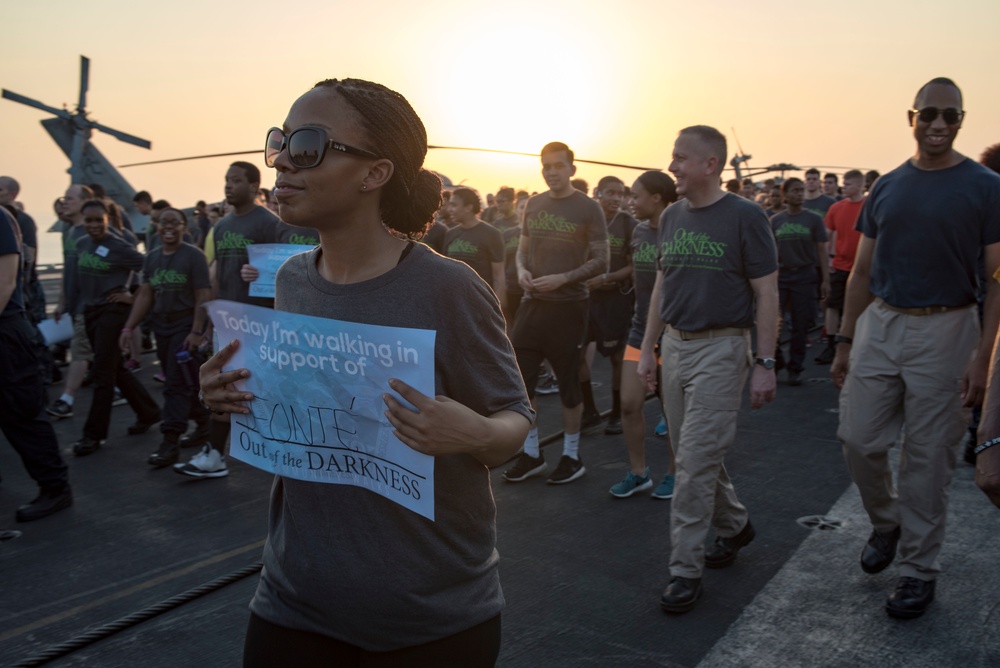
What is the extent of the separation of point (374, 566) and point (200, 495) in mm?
4412

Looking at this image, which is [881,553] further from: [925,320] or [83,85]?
[83,85]

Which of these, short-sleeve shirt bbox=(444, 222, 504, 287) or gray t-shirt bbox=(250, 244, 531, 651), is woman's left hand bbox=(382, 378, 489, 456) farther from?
short-sleeve shirt bbox=(444, 222, 504, 287)

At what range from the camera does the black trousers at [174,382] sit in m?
6.54

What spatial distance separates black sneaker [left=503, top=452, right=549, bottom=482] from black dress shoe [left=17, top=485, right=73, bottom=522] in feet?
9.12

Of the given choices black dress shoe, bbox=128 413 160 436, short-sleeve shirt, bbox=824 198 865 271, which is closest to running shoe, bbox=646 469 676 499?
black dress shoe, bbox=128 413 160 436

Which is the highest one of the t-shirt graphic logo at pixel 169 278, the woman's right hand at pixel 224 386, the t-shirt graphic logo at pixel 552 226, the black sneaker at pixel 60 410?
the t-shirt graphic logo at pixel 552 226

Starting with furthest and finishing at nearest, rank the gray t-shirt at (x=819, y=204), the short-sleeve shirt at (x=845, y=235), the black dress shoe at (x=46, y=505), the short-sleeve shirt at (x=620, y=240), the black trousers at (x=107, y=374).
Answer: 1. the gray t-shirt at (x=819, y=204)
2. the short-sleeve shirt at (x=845, y=235)
3. the short-sleeve shirt at (x=620, y=240)
4. the black trousers at (x=107, y=374)
5. the black dress shoe at (x=46, y=505)

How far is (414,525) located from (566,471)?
13.8ft

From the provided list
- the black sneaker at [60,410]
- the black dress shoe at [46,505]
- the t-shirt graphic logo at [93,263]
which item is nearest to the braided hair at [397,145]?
the black dress shoe at [46,505]

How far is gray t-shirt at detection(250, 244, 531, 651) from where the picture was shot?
172cm

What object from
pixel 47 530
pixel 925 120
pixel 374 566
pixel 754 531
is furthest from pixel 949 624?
pixel 47 530

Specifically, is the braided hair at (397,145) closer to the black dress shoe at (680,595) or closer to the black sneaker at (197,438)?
the black dress shoe at (680,595)

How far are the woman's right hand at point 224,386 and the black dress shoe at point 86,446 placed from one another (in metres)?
5.65

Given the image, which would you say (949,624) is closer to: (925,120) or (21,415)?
(925,120)
